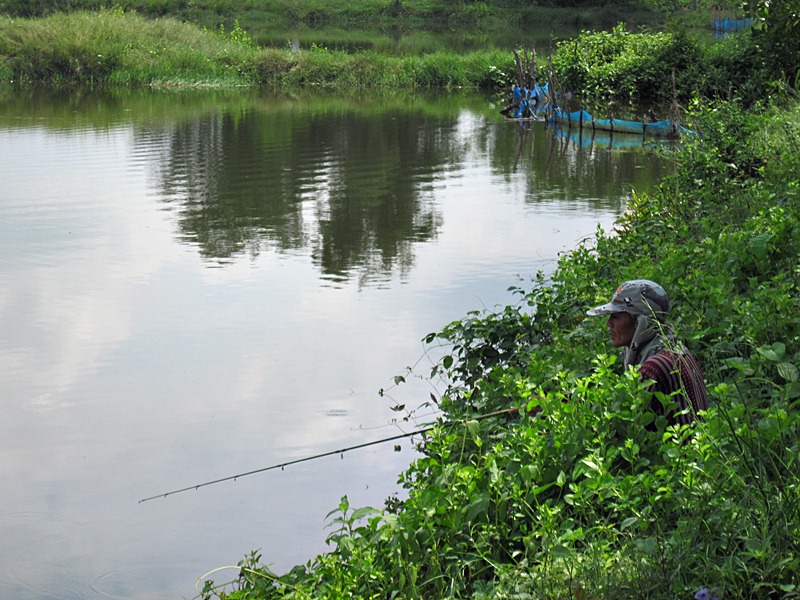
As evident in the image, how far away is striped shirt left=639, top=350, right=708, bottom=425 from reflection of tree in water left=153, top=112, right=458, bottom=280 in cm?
857

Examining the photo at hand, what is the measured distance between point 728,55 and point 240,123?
45.7 ft

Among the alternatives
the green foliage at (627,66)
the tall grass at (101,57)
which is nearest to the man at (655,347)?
the green foliage at (627,66)

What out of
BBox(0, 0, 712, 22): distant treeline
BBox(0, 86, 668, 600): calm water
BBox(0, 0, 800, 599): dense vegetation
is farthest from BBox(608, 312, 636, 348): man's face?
BBox(0, 0, 712, 22): distant treeline

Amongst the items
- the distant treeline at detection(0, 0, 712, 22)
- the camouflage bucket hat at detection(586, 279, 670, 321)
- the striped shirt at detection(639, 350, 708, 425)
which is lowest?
the striped shirt at detection(639, 350, 708, 425)

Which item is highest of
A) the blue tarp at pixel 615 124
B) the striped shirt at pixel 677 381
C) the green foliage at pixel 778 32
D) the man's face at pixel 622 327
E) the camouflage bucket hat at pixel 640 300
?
the green foliage at pixel 778 32

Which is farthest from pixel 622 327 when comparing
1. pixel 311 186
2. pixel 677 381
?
pixel 311 186

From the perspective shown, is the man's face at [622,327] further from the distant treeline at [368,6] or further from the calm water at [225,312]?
the distant treeline at [368,6]

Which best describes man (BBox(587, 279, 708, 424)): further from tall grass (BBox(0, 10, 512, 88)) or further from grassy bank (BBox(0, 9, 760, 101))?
tall grass (BBox(0, 10, 512, 88))

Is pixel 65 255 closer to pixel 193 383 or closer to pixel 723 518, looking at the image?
pixel 193 383

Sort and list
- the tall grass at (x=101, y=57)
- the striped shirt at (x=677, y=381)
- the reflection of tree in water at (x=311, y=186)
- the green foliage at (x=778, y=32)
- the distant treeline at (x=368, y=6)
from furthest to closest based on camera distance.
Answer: the distant treeline at (x=368, y=6)
the tall grass at (x=101, y=57)
the green foliage at (x=778, y=32)
the reflection of tree in water at (x=311, y=186)
the striped shirt at (x=677, y=381)

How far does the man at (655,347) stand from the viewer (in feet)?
15.0

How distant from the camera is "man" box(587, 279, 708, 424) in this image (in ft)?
15.0

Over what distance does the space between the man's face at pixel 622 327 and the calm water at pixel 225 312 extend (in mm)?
2502

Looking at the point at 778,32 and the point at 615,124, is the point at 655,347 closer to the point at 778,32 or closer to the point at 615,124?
the point at 778,32
